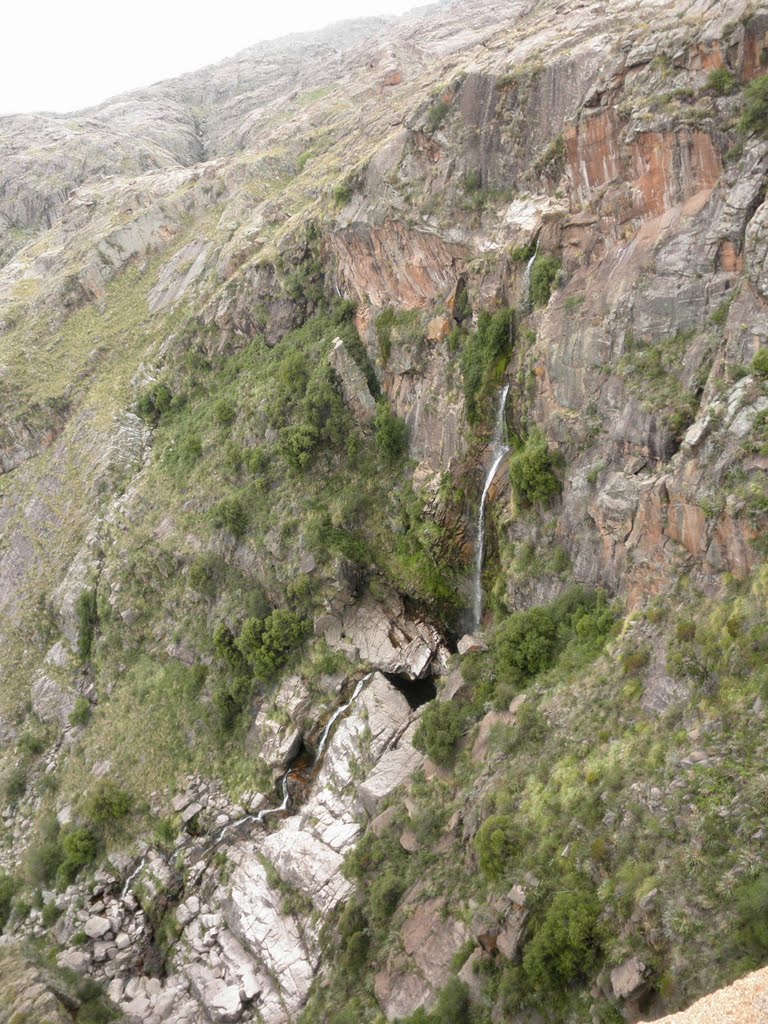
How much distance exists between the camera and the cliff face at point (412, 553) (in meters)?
22.9

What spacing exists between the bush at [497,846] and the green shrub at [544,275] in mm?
25944

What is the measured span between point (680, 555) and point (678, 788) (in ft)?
30.3

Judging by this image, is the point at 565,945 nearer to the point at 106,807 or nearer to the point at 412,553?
the point at 412,553

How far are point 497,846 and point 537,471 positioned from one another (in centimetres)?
1796

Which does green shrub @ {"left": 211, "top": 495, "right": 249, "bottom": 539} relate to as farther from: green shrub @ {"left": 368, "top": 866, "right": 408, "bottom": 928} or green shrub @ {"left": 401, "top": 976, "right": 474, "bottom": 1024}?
green shrub @ {"left": 401, "top": 976, "right": 474, "bottom": 1024}

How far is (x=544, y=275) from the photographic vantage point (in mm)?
33938

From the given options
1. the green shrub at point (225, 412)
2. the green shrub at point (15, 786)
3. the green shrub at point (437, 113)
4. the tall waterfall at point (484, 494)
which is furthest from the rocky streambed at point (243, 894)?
the green shrub at point (437, 113)

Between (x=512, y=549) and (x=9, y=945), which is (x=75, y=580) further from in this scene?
(x=512, y=549)

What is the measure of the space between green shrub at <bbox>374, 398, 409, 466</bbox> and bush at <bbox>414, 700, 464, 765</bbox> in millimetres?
17795

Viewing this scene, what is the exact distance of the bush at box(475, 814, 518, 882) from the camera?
22.6 m

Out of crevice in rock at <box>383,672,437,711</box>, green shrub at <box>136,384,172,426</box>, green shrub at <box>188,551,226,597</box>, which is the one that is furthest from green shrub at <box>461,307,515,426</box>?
green shrub at <box>136,384,172,426</box>

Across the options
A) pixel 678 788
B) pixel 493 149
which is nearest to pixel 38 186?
pixel 493 149

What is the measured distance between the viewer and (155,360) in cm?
6034

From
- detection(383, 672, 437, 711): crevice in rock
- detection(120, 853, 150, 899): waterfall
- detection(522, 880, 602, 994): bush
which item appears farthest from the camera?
detection(383, 672, 437, 711): crevice in rock
